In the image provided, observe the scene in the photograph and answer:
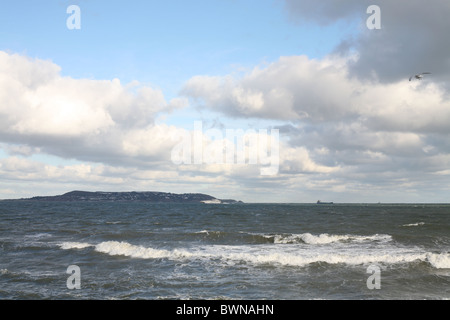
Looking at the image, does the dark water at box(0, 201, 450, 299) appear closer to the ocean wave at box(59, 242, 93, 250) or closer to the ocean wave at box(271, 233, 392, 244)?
the ocean wave at box(59, 242, 93, 250)

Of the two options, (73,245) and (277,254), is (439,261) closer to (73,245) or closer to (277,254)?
(277,254)

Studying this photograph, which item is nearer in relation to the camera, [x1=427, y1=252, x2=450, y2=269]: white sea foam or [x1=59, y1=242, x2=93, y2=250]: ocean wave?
[x1=427, y1=252, x2=450, y2=269]: white sea foam

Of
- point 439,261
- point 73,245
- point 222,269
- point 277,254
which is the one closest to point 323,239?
point 277,254

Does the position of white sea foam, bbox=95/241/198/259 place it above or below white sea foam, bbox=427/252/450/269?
below

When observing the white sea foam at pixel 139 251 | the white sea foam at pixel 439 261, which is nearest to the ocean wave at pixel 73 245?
the white sea foam at pixel 139 251

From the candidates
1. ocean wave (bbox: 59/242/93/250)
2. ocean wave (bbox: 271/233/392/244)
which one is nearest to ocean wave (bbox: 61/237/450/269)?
ocean wave (bbox: 59/242/93/250)

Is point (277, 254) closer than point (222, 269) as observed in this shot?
No

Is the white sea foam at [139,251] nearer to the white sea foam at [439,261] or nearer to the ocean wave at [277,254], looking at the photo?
the ocean wave at [277,254]

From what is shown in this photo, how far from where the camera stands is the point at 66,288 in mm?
19219

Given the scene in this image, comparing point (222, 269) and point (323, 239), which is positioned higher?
point (222, 269)

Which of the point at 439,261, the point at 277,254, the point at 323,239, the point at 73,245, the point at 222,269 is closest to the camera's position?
the point at 222,269
